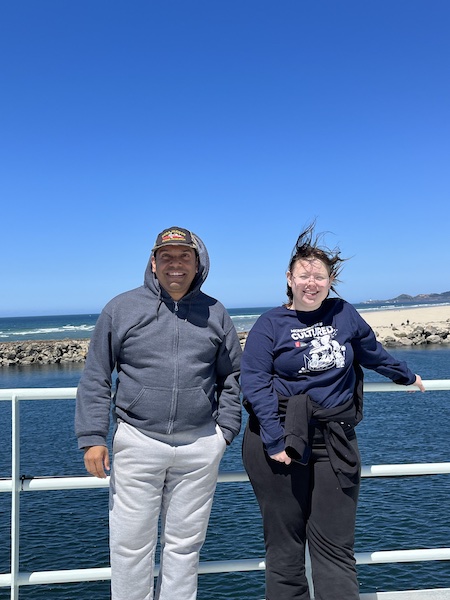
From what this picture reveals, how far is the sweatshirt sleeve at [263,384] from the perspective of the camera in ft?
8.01

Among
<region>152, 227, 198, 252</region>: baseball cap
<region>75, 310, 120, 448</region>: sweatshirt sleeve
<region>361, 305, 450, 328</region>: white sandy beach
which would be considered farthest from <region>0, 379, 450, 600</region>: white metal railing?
<region>361, 305, 450, 328</region>: white sandy beach

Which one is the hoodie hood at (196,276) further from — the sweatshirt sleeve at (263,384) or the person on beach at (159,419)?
the sweatshirt sleeve at (263,384)

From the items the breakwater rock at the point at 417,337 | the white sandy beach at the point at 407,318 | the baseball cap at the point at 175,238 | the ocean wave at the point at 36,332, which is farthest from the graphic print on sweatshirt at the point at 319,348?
the ocean wave at the point at 36,332

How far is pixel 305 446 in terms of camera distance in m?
2.42

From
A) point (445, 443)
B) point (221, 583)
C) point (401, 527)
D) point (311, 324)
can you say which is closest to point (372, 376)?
point (445, 443)

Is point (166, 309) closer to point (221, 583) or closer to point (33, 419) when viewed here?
point (221, 583)

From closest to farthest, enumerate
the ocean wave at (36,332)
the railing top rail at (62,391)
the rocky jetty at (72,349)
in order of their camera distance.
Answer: the railing top rail at (62,391), the rocky jetty at (72,349), the ocean wave at (36,332)

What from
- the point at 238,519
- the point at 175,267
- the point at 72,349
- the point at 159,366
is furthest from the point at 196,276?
the point at 72,349

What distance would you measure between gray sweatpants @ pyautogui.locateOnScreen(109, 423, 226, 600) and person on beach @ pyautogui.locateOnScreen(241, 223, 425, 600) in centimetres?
26

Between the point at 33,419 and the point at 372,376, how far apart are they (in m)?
15.3

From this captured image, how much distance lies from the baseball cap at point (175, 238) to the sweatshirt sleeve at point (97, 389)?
424 mm

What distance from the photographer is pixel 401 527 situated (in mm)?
8734

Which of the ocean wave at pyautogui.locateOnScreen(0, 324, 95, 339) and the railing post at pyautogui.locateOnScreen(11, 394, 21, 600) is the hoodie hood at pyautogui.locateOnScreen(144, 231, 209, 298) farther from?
the ocean wave at pyautogui.locateOnScreen(0, 324, 95, 339)

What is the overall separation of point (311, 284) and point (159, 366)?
2.67ft
